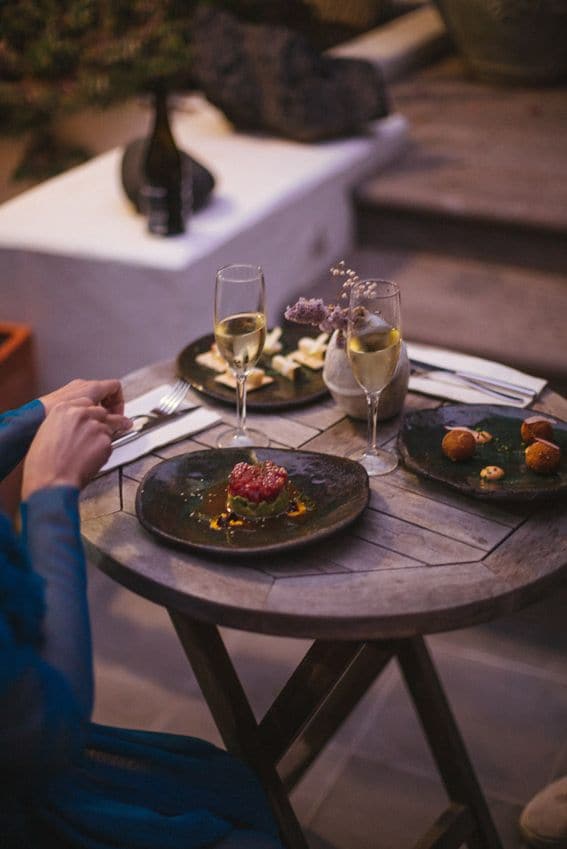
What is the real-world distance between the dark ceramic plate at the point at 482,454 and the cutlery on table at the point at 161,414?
385 mm

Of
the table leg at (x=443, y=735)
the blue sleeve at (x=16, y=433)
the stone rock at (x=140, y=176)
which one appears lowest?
the table leg at (x=443, y=735)

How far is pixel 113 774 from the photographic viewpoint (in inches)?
54.4

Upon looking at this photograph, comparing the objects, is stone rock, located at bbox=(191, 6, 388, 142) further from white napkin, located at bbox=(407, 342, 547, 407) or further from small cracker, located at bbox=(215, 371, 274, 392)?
small cracker, located at bbox=(215, 371, 274, 392)

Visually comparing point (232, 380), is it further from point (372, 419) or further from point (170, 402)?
point (372, 419)

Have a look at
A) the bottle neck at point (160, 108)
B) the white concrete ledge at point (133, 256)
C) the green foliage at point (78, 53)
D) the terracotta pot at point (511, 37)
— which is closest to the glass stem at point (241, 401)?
the white concrete ledge at point (133, 256)

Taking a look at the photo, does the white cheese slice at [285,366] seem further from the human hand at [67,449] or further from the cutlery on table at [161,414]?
the human hand at [67,449]

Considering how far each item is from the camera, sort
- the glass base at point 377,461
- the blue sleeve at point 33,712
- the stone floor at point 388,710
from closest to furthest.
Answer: the blue sleeve at point 33,712 < the glass base at point 377,461 < the stone floor at point 388,710

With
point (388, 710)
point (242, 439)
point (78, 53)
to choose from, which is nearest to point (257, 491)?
point (242, 439)

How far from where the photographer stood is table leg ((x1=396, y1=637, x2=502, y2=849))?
1.76m

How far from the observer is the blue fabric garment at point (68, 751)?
1053mm

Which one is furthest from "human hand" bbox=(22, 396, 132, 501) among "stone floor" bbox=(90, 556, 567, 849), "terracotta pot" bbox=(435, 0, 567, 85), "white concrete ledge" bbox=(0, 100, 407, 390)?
"terracotta pot" bbox=(435, 0, 567, 85)

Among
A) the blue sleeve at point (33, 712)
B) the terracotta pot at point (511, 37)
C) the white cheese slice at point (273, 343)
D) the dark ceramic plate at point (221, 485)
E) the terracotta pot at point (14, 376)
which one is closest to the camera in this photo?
the blue sleeve at point (33, 712)

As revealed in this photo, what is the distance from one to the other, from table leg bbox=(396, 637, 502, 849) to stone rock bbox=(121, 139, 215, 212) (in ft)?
5.70

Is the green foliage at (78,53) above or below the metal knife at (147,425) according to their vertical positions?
above
